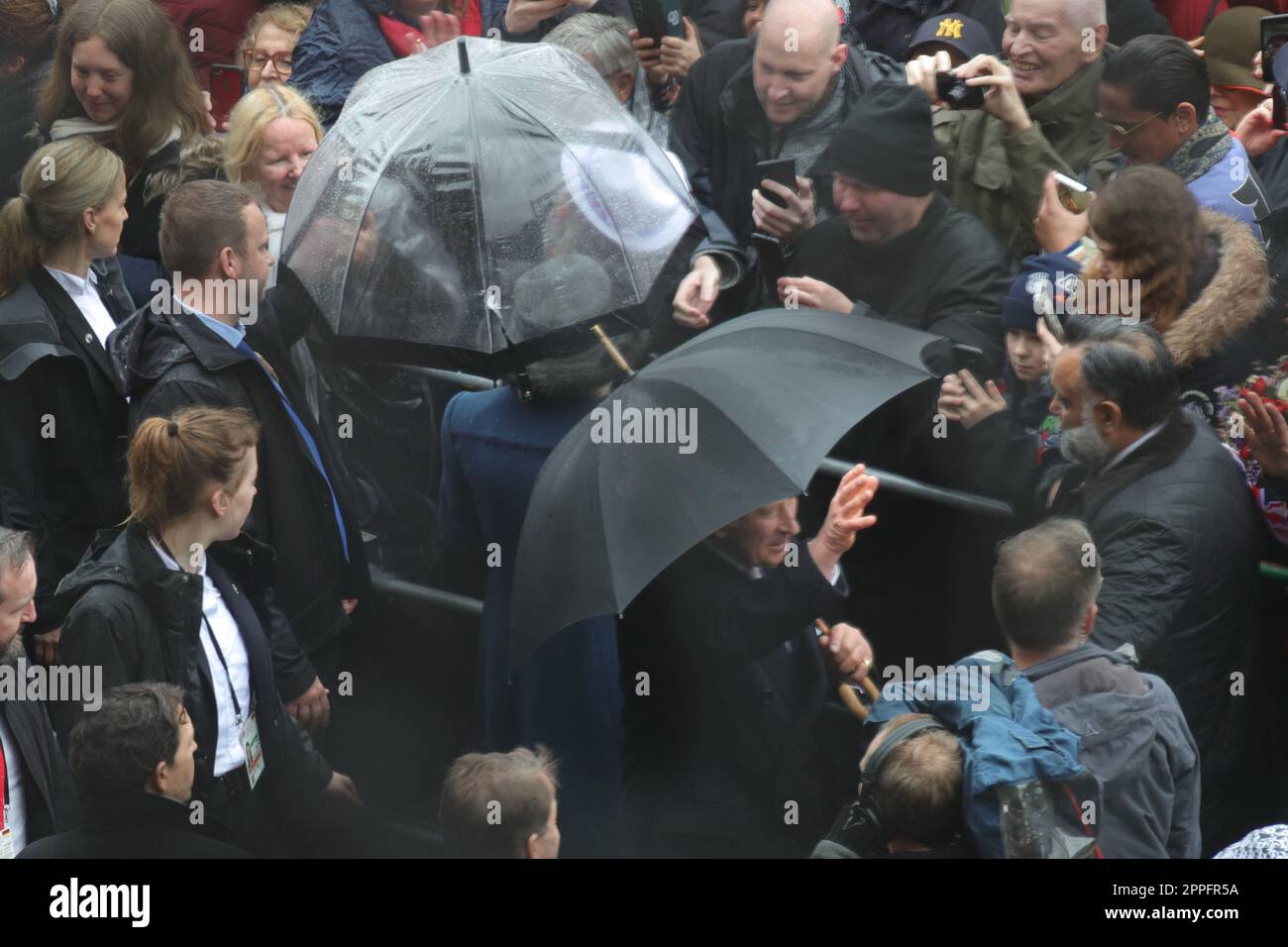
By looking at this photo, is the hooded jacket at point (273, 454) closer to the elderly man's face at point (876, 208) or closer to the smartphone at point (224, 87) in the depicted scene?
the elderly man's face at point (876, 208)

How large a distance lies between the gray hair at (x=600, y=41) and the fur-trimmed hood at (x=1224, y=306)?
225 cm

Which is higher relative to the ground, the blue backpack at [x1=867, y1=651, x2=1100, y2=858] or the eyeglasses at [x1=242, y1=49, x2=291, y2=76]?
the eyeglasses at [x1=242, y1=49, x2=291, y2=76]

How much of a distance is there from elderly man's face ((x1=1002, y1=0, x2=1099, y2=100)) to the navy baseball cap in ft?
0.79

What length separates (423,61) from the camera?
4781mm

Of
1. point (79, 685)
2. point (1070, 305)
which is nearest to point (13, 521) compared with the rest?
point (79, 685)

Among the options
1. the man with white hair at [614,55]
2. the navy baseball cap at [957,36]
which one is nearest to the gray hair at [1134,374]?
the navy baseball cap at [957,36]

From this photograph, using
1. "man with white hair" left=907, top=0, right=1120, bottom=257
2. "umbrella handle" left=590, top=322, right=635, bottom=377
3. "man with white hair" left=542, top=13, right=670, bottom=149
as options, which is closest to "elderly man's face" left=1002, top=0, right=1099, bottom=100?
"man with white hair" left=907, top=0, right=1120, bottom=257

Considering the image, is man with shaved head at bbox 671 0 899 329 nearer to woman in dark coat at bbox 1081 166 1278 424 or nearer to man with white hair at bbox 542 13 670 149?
man with white hair at bbox 542 13 670 149

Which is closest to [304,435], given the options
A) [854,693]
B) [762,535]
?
[762,535]

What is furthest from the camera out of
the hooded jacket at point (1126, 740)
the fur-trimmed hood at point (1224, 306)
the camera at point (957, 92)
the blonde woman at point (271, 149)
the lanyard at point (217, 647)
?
the blonde woman at point (271, 149)

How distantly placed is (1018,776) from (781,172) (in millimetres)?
2421

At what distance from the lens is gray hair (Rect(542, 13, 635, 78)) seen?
18.5 feet

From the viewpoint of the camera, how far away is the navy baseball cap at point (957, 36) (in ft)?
18.2
